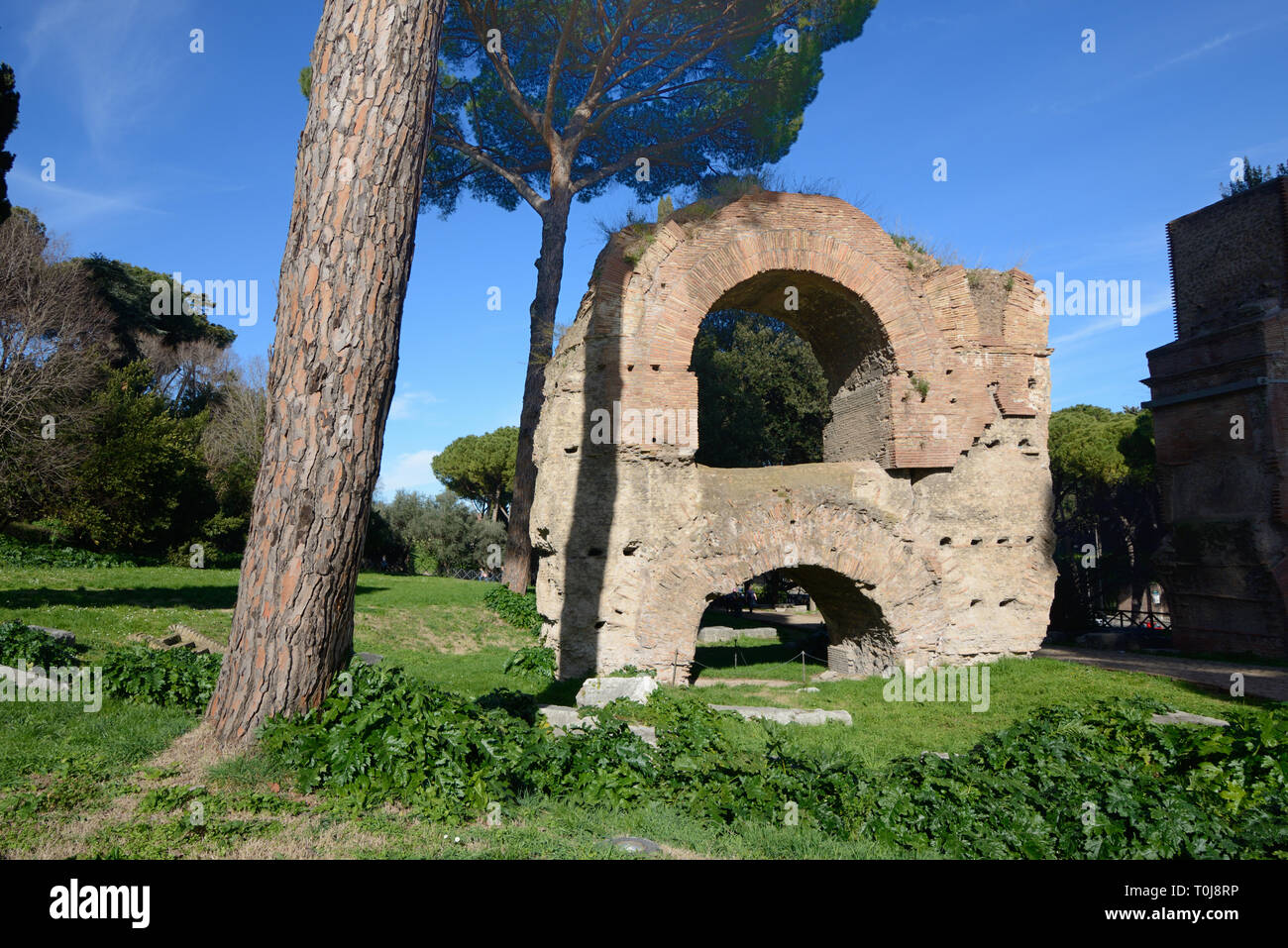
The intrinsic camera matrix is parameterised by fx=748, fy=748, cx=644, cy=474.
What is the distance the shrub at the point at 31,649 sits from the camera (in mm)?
6273

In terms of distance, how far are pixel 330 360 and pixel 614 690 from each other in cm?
463

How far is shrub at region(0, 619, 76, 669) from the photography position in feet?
20.6

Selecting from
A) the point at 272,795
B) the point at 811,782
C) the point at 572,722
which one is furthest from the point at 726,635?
the point at 272,795

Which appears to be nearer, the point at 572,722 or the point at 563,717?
the point at 572,722

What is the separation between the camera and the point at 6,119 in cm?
1116

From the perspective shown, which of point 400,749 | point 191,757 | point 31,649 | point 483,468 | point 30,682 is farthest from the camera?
point 483,468

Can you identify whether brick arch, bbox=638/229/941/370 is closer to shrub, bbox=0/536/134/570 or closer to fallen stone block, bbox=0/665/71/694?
fallen stone block, bbox=0/665/71/694

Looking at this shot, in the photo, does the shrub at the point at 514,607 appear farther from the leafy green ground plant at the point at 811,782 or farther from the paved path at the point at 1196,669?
the leafy green ground plant at the point at 811,782

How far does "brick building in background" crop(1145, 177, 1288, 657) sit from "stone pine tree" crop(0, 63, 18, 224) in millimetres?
23097

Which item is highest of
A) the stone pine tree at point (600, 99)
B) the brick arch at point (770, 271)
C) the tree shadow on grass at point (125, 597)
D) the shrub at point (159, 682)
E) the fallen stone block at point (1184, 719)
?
the stone pine tree at point (600, 99)

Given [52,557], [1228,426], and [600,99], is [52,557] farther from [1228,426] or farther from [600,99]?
[1228,426]

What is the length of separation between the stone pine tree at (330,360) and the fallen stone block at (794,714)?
164 inches

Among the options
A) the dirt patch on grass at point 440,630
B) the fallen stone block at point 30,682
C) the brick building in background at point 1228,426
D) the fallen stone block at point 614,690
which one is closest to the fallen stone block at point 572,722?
the fallen stone block at point 614,690
